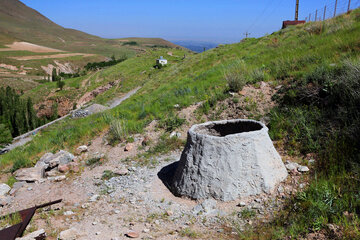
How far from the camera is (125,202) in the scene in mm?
4895

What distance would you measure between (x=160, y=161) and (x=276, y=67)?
5.29 meters

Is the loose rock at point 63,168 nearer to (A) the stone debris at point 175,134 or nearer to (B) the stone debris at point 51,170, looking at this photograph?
(B) the stone debris at point 51,170

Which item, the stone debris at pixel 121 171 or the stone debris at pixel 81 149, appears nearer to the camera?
the stone debris at pixel 121 171

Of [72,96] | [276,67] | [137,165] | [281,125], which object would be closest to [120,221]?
[137,165]

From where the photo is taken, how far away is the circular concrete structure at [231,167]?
14.2ft

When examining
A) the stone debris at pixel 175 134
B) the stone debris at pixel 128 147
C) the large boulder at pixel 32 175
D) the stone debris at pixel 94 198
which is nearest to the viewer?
the stone debris at pixel 94 198

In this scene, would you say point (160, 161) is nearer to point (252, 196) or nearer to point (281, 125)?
point (252, 196)

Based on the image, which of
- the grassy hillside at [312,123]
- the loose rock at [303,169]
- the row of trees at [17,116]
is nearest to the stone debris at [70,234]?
the grassy hillside at [312,123]

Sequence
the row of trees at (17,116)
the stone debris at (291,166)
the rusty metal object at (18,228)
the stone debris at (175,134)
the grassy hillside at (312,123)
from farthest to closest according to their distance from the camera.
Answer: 1. the row of trees at (17,116)
2. the stone debris at (175,134)
3. the stone debris at (291,166)
4. the rusty metal object at (18,228)
5. the grassy hillside at (312,123)

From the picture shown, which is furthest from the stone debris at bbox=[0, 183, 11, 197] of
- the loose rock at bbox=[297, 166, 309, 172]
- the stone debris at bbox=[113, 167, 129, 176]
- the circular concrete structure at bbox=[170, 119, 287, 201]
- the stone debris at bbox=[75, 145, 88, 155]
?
the loose rock at bbox=[297, 166, 309, 172]

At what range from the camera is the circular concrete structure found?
4.34 metres

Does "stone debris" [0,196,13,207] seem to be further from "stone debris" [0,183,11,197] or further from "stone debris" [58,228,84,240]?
"stone debris" [58,228,84,240]

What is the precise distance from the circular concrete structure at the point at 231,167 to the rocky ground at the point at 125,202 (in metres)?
0.16

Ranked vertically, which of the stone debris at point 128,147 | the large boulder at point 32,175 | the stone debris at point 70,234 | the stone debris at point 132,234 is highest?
the stone debris at point 128,147
